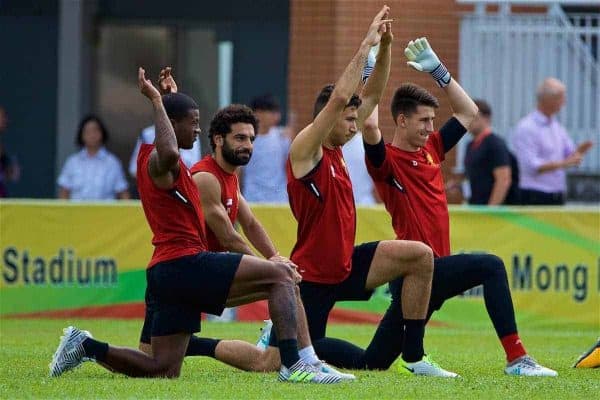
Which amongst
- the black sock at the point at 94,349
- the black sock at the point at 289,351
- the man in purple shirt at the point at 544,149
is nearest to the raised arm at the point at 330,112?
the black sock at the point at 289,351

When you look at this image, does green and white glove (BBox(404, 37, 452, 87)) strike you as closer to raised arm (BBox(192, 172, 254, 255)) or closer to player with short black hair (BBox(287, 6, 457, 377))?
player with short black hair (BBox(287, 6, 457, 377))

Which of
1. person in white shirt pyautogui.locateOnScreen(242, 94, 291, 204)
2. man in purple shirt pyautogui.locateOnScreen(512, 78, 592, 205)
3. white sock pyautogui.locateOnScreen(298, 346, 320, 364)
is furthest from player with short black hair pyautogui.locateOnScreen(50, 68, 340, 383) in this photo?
man in purple shirt pyautogui.locateOnScreen(512, 78, 592, 205)

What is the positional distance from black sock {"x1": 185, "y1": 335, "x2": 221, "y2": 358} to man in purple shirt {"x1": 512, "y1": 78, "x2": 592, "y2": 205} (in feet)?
23.6

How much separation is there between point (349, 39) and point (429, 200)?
8.16 metres

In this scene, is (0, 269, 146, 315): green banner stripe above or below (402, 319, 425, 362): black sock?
below

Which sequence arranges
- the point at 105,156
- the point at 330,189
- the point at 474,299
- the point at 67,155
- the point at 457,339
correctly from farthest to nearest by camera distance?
1. the point at 67,155
2. the point at 105,156
3. the point at 474,299
4. the point at 457,339
5. the point at 330,189

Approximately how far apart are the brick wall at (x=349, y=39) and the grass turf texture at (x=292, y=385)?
A: 4.25 meters

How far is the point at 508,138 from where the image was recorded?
18109 millimetres

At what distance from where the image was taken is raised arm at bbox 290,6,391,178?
9.36 m

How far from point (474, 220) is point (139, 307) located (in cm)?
353

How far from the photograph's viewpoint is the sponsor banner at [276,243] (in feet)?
51.8

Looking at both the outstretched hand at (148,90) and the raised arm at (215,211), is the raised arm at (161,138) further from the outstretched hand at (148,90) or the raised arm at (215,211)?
the raised arm at (215,211)

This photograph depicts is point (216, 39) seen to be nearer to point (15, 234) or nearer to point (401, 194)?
point (15, 234)

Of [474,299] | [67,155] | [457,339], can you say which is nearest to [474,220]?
[474,299]
